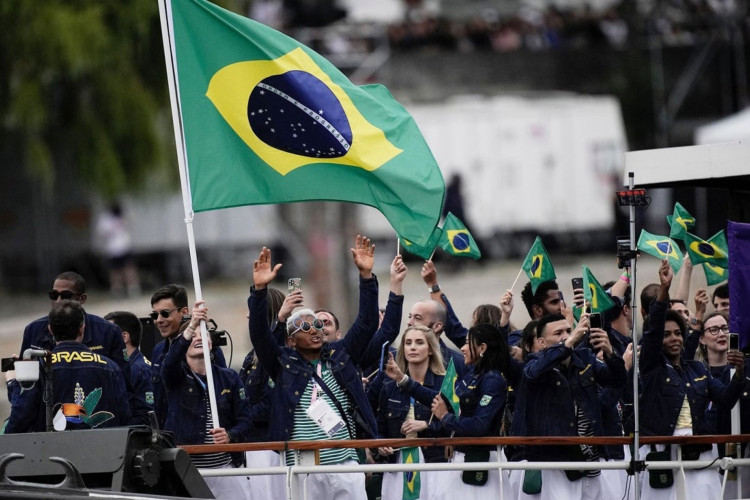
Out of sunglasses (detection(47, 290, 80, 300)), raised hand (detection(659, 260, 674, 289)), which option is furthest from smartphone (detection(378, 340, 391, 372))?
sunglasses (detection(47, 290, 80, 300))

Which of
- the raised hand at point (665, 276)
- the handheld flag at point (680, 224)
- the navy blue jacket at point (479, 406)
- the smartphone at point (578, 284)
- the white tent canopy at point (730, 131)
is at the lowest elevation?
the navy blue jacket at point (479, 406)

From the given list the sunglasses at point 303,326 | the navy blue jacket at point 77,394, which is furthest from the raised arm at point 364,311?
the navy blue jacket at point 77,394

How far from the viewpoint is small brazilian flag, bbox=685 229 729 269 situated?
Result: 12680mm

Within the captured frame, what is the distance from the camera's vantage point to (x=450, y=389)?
11680 mm

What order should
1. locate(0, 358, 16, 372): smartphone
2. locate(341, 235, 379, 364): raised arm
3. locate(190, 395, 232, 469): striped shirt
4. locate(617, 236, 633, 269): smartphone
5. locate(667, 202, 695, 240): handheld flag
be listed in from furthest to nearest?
locate(667, 202, 695, 240): handheld flag
locate(341, 235, 379, 364): raised arm
locate(190, 395, 232, 469): striped shirt
locate(617, 236, 633, 269): smartphone
locate(0, 358, 16, 372): smartphone

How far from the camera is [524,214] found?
31.6 metres

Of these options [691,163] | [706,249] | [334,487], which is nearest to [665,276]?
[691,163]

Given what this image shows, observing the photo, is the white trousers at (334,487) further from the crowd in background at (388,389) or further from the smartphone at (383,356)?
the smartphone at (383,356)

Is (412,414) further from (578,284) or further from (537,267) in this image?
(537,267)

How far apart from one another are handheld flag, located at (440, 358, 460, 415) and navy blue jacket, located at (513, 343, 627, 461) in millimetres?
425

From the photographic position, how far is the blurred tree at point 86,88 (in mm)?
27109

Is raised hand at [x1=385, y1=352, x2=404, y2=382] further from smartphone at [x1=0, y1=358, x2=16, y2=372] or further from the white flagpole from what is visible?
smartphone at [x1=0, y1=358, x2=16, y2=372]

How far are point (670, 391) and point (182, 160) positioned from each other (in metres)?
3.87

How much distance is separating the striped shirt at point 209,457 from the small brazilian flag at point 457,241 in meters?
3.06
